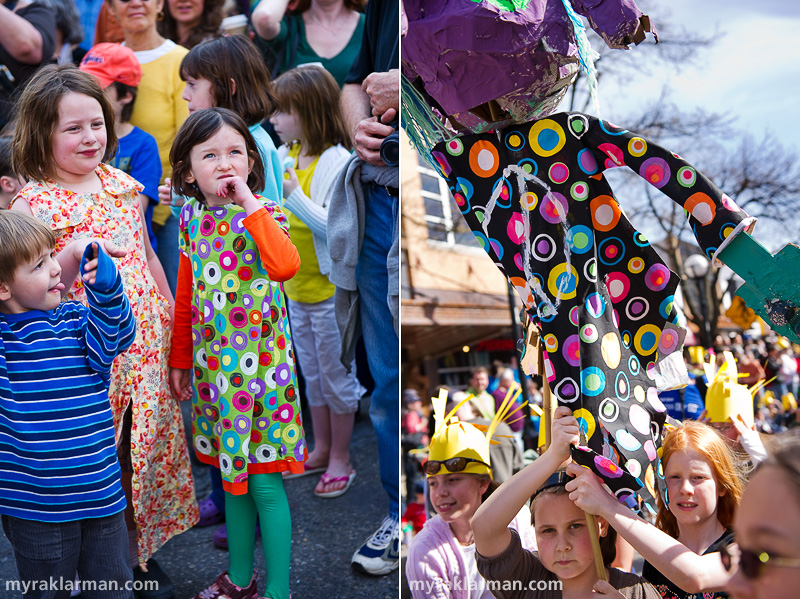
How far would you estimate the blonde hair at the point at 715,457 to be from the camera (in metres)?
1.95

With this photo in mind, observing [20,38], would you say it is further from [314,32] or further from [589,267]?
[589,267]

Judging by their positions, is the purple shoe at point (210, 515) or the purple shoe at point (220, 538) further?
the purple shoe at point (210, 515)

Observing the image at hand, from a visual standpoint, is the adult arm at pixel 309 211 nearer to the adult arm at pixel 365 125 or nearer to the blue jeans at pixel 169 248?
the adult arm at pixel 365 125

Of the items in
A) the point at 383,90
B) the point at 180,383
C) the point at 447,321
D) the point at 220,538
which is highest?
the point at 447,321

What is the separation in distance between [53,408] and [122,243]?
618 mm

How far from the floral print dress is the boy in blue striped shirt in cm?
21

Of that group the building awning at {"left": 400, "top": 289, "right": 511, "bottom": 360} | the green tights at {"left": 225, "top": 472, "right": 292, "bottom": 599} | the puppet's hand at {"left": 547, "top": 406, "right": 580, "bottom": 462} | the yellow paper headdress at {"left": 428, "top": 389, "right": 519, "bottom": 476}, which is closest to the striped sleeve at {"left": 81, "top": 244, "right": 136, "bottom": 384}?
the green tights at {"left": 225, "top": 472, "right": 292, "bottom": 599}

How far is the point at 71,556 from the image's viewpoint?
2.14 m

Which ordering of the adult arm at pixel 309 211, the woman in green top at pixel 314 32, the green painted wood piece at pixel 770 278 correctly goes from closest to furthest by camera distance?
the green painted wood piece at pixel 770 278, the adult arm at pixel 309 211, the woman in green top at pixel 314 32

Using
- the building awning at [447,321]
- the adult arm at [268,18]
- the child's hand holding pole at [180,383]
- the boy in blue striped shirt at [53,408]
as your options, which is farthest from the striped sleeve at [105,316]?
the building awning at [447,321]

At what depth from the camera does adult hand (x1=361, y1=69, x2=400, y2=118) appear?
8.05 feet

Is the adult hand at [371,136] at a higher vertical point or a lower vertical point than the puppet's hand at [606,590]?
higher

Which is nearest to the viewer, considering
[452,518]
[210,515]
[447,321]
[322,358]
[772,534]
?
[772,534]

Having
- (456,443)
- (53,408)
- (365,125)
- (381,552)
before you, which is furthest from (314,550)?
(365,125)
